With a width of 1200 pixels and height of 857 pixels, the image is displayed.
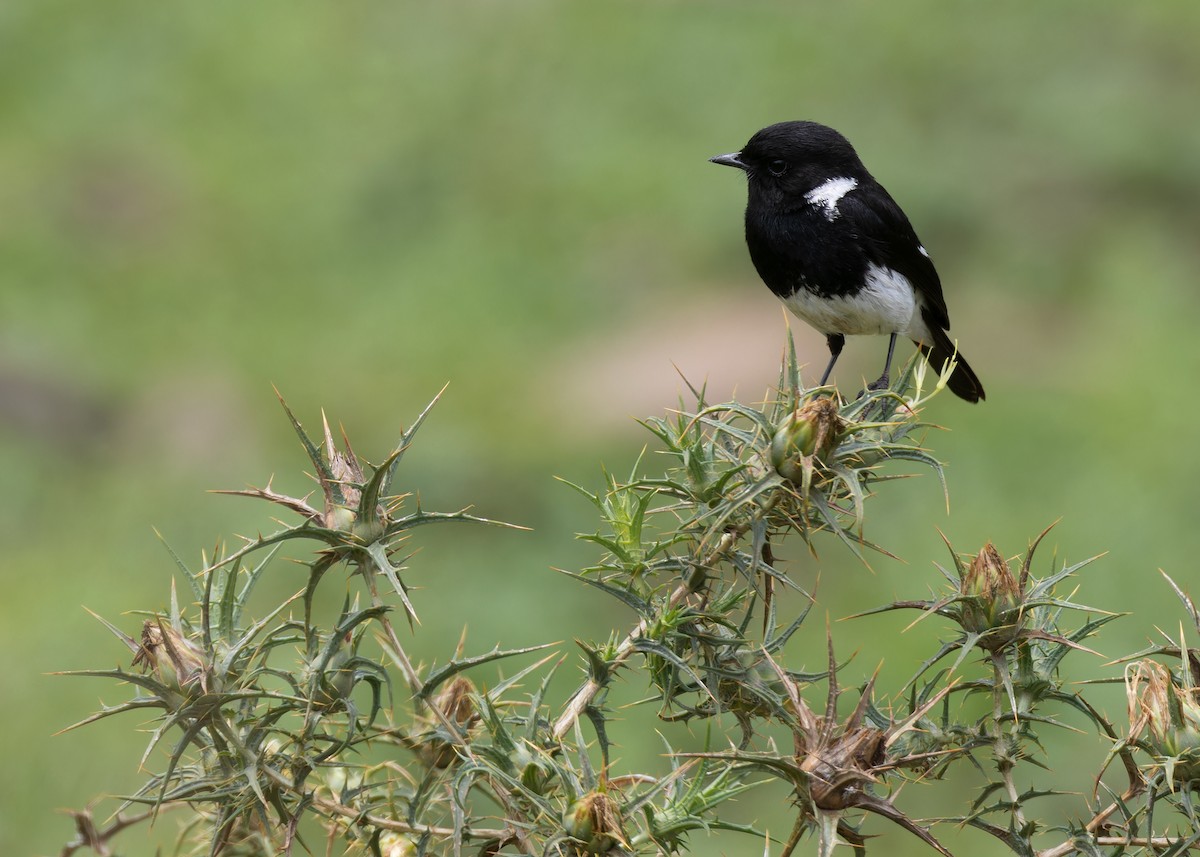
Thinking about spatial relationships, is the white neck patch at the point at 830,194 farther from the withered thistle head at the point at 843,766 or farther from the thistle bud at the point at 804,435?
the withered thistle head at the point at 843,766

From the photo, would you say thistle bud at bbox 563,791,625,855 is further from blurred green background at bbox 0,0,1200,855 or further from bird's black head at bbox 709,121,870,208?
blurred green background at bbox 0,0,1200,855

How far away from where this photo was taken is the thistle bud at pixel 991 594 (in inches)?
102

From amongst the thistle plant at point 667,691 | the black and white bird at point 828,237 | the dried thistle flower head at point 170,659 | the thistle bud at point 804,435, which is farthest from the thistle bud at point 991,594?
the black and white bird at point 828,237

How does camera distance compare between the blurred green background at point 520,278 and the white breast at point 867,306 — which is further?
the blurred green background at point 520,278

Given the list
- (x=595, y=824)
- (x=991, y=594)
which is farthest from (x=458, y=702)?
(x=991, y=594)

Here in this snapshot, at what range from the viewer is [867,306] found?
5.33 m

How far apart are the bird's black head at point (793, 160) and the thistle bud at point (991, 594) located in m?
2.98

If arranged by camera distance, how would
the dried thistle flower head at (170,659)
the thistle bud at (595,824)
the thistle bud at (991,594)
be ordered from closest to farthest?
1. the thistle bud at (595,824)
2. the dried thistle flower head at (170,659)
3. the thistle bud at (991,594)

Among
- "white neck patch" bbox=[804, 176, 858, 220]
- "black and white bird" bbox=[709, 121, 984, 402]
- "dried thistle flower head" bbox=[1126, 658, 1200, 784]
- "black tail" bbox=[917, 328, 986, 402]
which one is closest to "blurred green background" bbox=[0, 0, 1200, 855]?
"black tail" bbox=[917, 328, 986, 402]

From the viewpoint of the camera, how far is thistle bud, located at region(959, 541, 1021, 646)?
2.58m

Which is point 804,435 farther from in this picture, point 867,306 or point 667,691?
point 867,306

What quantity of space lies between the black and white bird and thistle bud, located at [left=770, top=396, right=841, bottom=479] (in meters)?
2.68

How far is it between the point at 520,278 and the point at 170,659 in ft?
32.4

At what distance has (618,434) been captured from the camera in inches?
399
